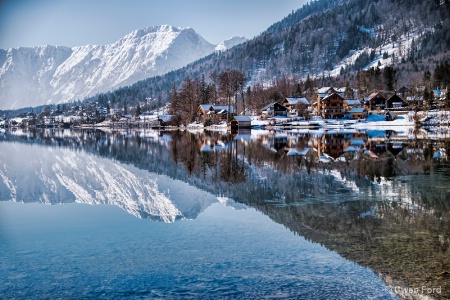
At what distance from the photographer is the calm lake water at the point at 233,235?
8805 mm

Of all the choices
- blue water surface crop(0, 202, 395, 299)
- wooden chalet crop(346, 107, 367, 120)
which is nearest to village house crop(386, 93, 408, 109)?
wooden chalet crop(346, 107, 367, 120)

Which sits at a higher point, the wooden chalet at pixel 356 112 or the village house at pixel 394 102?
the village house at pixel 394 102

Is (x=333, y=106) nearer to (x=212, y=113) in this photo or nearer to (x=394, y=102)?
(x=394, y=102)

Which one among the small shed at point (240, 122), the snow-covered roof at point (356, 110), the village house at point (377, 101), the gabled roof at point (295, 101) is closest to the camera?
the small shed at point (240, 122)

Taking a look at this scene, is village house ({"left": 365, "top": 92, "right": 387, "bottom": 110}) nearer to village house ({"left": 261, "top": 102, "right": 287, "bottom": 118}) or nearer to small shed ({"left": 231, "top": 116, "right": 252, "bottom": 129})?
village house ({"left": 261, "top": 102, "right": 287, "bottom": 118})

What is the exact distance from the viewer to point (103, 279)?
9.30m

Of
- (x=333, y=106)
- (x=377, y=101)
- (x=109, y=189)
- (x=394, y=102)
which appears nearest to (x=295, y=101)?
(x=333, y=106)

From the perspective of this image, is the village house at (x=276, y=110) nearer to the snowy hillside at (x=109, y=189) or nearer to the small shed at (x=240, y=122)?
the small shed at (x=240, y=122)

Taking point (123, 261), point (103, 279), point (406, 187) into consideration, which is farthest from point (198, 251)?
point (406, 187)

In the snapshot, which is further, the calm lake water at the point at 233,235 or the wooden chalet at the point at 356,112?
the wooden chalet at the point at 356,112

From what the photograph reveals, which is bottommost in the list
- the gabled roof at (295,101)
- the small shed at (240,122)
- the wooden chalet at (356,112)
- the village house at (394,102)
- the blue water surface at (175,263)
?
the blue water surface at (175,263)

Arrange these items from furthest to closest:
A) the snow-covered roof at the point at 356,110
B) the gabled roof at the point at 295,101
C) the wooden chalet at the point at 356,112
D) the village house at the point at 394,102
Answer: the gabled roof at the point at 295,101 → the village house at the point at 394,102 → the snow-covered roof at the point at 356,110 → the wooden chalet at the point at 356,112

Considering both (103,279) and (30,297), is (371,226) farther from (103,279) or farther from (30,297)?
(30,297)

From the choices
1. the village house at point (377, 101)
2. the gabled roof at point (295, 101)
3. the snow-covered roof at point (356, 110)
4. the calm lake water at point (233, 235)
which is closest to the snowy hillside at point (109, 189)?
the calm lake water at point (233, 235)
